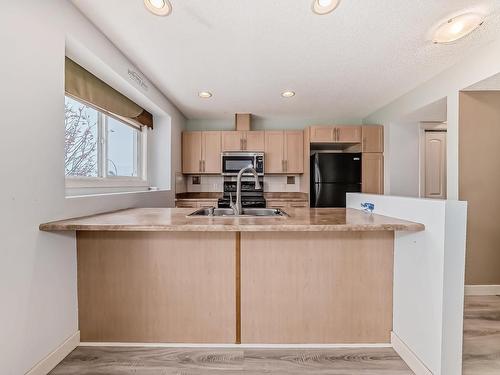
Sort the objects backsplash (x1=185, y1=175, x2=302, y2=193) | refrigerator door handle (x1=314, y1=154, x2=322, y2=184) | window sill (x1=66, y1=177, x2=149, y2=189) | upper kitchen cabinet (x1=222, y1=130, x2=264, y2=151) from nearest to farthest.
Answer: window sill (x1=66, y1=177, x2=149, y2=189) → refrigerator door handle (x1=314, y1=154, x2=322, y2=184) → upper kitchen cabinet (x1=222, y1=130, x2=264, y2=151) → backsplash (x1=185, y1=175, x2=302, y2=193)

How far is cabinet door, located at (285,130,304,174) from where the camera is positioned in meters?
4.23

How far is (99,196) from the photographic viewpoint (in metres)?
1.92

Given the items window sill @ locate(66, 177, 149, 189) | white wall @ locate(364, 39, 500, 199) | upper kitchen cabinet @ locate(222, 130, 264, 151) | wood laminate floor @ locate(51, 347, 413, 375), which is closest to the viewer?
wood laminate floor @ locate(51, 347, 413, 375)

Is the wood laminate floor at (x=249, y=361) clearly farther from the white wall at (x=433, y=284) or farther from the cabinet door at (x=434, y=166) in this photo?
the cabinet door at (x=434, y=166)

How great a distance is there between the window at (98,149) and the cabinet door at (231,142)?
1.34 m

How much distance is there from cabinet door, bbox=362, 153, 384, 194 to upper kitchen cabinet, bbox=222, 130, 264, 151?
1.60 m

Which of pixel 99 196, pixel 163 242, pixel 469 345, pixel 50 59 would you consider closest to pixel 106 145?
pixel 99 196

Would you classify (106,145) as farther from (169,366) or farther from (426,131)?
(426,131)

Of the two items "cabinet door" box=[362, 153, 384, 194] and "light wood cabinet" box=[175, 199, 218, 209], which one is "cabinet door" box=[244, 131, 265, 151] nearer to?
"light wood cabinet" box=[175, 199, 218, 209]

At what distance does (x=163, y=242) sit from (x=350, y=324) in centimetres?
130

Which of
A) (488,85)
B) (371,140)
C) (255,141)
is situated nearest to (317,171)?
(371,140)

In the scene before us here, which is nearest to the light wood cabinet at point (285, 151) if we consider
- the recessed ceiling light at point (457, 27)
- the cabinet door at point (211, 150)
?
the cabinet door at point (211, 150)

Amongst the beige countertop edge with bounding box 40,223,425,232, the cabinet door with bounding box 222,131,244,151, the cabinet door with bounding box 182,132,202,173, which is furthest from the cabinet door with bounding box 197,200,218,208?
the beige countertop edge with bounding box 40,223,425,232

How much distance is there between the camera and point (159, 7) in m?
1.57
